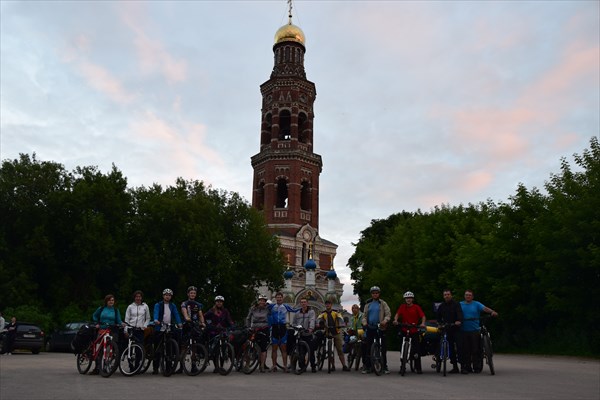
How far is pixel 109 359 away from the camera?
39.0 feet

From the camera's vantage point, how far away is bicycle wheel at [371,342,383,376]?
12.7 m

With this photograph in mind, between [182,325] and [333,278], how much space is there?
48.4 meters

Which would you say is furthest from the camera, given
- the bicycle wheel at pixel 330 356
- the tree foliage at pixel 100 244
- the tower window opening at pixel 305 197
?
the tower window opening at pixel 305 197

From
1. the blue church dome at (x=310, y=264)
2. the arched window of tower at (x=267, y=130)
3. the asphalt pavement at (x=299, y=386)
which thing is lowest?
the asphalt pavement at (x=299, y=386)

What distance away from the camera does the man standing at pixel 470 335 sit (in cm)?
1283

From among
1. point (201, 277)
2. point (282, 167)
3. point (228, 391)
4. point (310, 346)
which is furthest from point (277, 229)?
point (228, 391)

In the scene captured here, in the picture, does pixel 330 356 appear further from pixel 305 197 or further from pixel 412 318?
pixel 305 197

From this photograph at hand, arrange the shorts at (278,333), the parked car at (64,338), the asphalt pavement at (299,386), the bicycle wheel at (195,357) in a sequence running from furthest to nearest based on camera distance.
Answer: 1. the parked car at (64,338)
2. the shorts at (278,333)
3. the bicycle wheel at (195,357)
4. the asphalt pavement at (299,386)

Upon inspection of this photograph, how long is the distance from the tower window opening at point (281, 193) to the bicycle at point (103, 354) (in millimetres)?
47879

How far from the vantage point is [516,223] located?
2753 centimetres

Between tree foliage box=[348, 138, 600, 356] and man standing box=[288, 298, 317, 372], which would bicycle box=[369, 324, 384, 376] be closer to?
man standing box=[288, 298, 317, 372]

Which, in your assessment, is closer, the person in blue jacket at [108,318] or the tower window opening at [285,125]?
the person in blue jacket at [108,318]

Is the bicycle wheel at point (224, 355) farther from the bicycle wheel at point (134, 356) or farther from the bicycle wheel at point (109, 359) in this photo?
the bicycle wheel at point (109, 359)

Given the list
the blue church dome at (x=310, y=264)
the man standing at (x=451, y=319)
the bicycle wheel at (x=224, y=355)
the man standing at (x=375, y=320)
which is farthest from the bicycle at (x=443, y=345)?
the blue church dome at (x=310, y=264)
